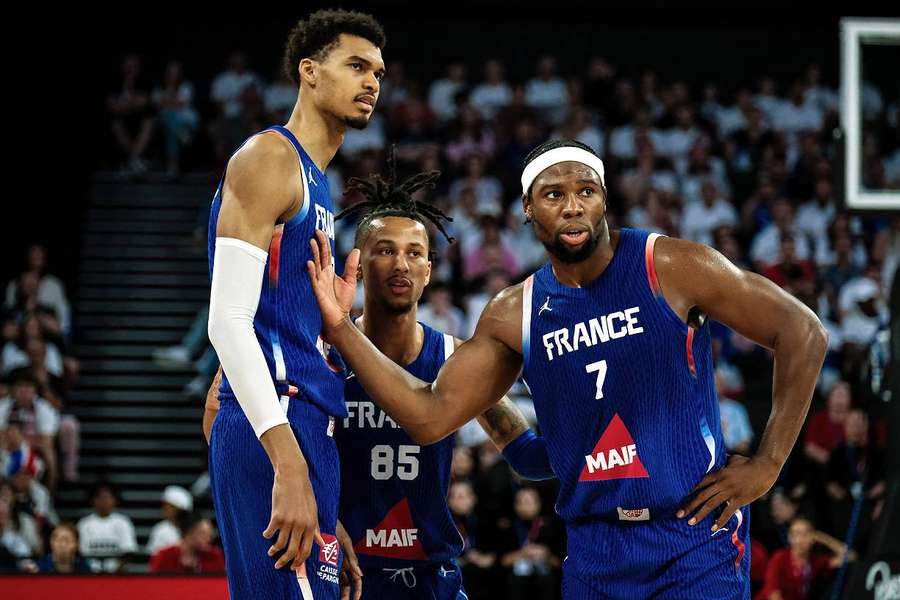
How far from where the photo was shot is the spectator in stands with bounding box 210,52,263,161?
1669cm

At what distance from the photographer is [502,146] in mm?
16438

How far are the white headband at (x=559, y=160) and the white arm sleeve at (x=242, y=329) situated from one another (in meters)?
1.17

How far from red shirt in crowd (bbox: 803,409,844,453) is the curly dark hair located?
812cm

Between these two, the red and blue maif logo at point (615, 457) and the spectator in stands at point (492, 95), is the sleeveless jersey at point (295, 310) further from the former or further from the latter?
the spectator in stands at point (492, 95)

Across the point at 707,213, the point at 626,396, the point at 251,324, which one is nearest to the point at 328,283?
the point at 251,324

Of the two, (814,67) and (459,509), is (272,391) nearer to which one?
(459,509)

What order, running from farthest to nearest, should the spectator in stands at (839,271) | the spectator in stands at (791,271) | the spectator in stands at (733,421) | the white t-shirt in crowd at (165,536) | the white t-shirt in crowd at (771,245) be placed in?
the white t-shirt in crowd at (771,245), the spectator in stands at (839,271), the spectator in stands at (791,271), the spectator in stands at (733,421), the white t-shirt in crowd at (165,536)

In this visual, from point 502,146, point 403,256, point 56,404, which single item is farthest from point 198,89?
point 403,256

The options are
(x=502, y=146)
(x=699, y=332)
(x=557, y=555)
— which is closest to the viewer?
(x=699, y=332)

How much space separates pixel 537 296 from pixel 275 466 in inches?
52.4

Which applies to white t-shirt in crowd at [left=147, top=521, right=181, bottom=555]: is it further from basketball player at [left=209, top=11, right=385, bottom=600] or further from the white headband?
the white headband

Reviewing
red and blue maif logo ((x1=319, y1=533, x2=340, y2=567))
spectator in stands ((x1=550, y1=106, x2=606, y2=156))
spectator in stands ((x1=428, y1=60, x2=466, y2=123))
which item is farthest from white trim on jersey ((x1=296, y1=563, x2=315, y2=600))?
spectator in stands ((x1=428, y1=60, x2=466, y2=123))

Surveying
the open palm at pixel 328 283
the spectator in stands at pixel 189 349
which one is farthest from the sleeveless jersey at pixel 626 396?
the spectator in stands at pixel 189 349

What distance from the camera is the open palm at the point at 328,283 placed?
434 centimetres
